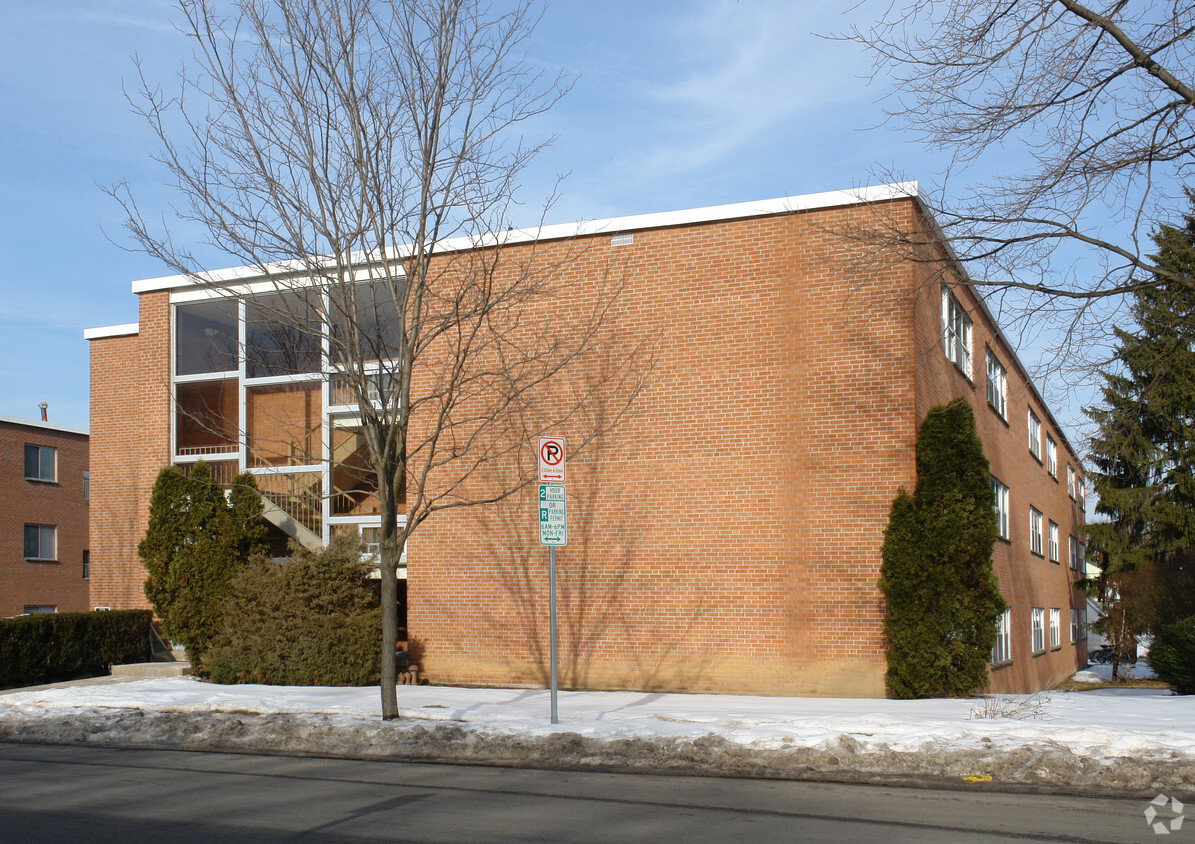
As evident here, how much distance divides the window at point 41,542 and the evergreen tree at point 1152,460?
35.9 meters

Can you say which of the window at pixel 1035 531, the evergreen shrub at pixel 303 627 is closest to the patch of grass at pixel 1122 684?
the window at pixel 1035 531

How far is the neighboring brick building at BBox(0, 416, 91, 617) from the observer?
37188 mm

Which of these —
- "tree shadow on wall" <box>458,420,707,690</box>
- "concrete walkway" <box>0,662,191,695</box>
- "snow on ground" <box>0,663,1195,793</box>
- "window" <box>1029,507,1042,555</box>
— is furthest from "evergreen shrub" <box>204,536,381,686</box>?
"window" <box>1029,507,1042,555</box>

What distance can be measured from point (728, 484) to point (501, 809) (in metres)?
9.39

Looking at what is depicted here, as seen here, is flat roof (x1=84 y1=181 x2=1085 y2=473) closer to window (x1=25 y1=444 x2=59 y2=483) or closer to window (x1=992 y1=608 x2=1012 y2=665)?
window (x1=992 y1=608 x2=1012 y2=665)

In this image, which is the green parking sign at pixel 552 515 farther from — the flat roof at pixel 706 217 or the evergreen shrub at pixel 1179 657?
the evergreen shrub at pixel 1179 657

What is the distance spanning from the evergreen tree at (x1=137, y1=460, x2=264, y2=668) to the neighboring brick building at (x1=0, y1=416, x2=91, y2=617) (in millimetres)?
21292

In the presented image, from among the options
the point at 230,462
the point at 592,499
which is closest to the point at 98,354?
the point at 230,462

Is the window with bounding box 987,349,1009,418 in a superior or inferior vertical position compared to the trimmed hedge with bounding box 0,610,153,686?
superior

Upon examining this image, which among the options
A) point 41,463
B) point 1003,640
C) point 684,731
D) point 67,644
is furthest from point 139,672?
point 41,463

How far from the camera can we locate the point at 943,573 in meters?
14.9

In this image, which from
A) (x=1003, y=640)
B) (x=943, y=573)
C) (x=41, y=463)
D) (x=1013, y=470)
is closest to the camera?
(x=943, y=573)

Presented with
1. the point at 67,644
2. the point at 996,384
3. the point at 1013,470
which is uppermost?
the point at 996,384

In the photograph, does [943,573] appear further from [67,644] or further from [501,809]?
[67,644]
